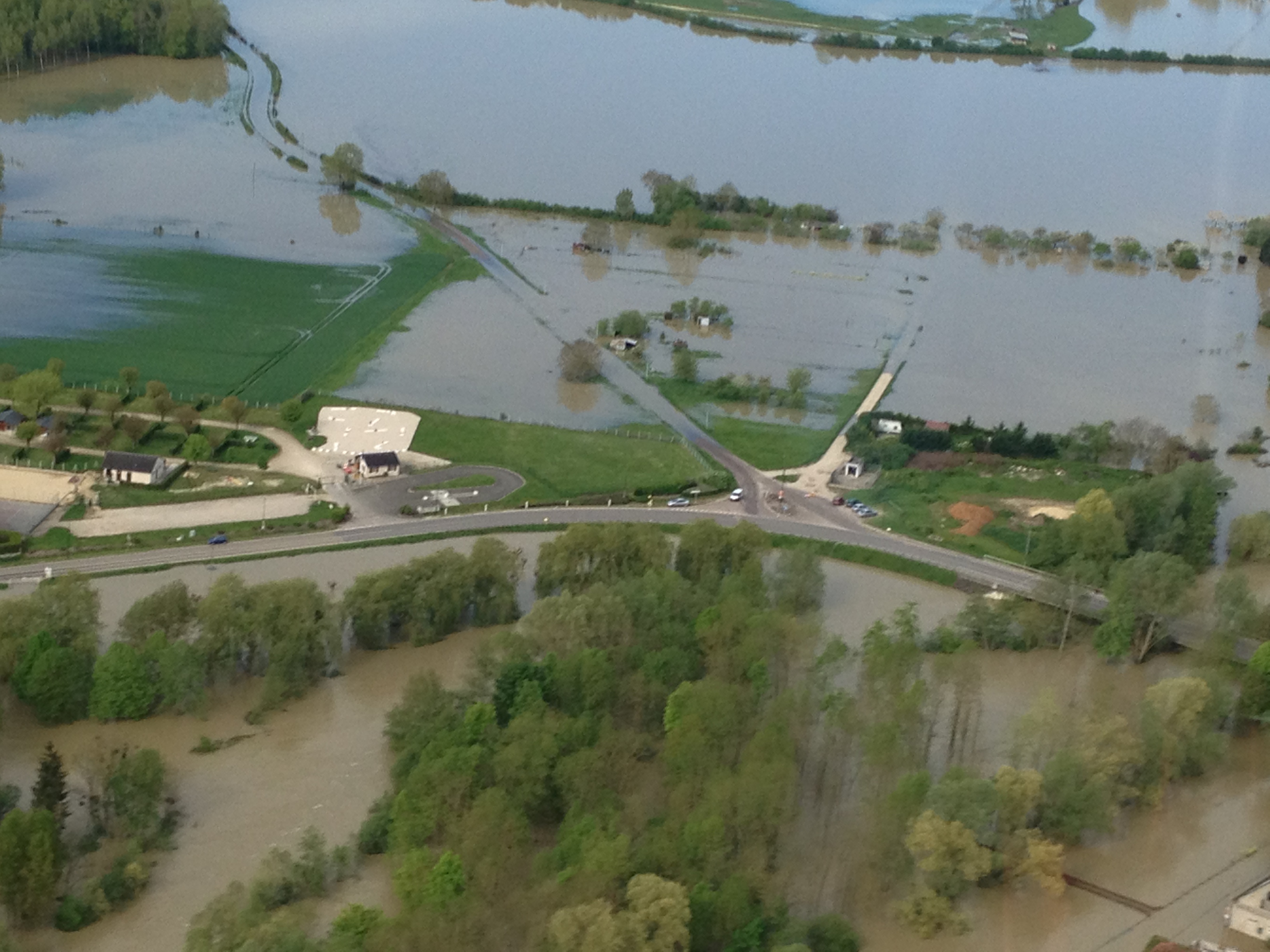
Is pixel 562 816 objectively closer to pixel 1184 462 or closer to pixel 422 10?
pixel 1184 462

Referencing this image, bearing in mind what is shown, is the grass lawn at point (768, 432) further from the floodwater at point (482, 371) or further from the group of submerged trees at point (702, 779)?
the group of submerged trees at point (702, 779)

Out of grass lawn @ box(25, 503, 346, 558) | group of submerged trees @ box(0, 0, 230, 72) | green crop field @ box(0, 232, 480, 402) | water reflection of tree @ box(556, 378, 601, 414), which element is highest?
group of submerged trees @ box(0, 0, 230, 72)

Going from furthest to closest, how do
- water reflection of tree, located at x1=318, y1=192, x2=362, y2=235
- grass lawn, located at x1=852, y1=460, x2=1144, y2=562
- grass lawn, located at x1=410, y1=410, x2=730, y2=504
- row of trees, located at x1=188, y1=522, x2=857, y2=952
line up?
water reflection of tree, located at x1=318, y1=192, x2=362, y2=235
grass lawn, located at x1=410, y1=410, x2=730, y2=504
grass lawn, located at x1=852, y1=460, x2=1144, y2=562
row of trees, located at x1=188, y1=522, x2=857, y2=952

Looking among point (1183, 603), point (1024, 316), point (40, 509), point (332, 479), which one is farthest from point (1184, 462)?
point (40, 509)

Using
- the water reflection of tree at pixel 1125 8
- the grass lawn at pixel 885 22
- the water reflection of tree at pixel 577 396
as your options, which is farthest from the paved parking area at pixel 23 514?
the water reflection of tree at pixel 1125 8

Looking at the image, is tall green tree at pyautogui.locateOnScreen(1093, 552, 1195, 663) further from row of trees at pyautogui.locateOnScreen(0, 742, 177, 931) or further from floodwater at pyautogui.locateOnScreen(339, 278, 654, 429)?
row of trees at pyautogui.locateOnScreen(0, 742, 177, 931)

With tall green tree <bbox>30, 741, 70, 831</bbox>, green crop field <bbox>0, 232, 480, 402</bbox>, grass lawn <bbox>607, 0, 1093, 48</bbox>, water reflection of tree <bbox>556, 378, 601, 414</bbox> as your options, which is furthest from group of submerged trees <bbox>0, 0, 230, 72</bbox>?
tall green tree <bbox>30, 741, 70, 831</bbox>

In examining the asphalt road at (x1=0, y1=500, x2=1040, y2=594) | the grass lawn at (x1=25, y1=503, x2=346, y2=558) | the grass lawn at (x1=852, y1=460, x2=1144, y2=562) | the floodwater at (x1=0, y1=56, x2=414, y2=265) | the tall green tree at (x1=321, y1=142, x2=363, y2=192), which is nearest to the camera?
the asphalt road at (x1=0, y1=500, x2=1040, y2=594)
